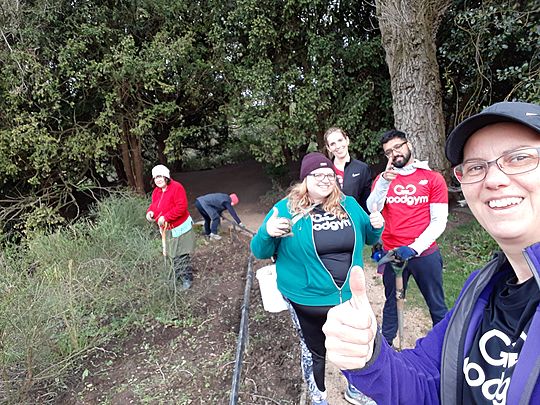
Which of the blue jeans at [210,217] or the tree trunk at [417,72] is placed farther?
the tree trunk at [417,72]

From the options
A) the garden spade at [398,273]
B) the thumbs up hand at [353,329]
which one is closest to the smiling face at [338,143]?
the garden spade at [398,273]

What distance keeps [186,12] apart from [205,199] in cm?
570

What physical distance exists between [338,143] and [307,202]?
102 centimetres

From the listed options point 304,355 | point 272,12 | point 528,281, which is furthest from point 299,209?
point 272,12

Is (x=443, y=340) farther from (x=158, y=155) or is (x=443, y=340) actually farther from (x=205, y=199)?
(x=158, y=155)

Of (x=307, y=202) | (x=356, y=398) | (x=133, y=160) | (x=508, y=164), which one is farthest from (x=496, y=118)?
(x=133, y=160)

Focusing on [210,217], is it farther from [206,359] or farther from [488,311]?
[488,311]

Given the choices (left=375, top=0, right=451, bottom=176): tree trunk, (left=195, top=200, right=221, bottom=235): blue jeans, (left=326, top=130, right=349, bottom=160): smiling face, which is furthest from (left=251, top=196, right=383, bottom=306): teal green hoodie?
(left=375, top=0, right=451, bottom=176): tree trunk

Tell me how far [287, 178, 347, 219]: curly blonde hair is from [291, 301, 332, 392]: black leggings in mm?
569

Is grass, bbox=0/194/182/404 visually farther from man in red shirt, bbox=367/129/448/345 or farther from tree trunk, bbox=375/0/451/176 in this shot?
tree trunk, bbox=375/0/451/176

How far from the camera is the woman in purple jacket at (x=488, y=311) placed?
2.67 feet

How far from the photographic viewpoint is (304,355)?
93.0 inches

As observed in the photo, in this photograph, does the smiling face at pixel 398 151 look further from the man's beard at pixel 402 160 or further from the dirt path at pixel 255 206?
the dirt path at pixel 255 206

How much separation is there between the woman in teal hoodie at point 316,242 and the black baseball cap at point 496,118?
1.10 m
